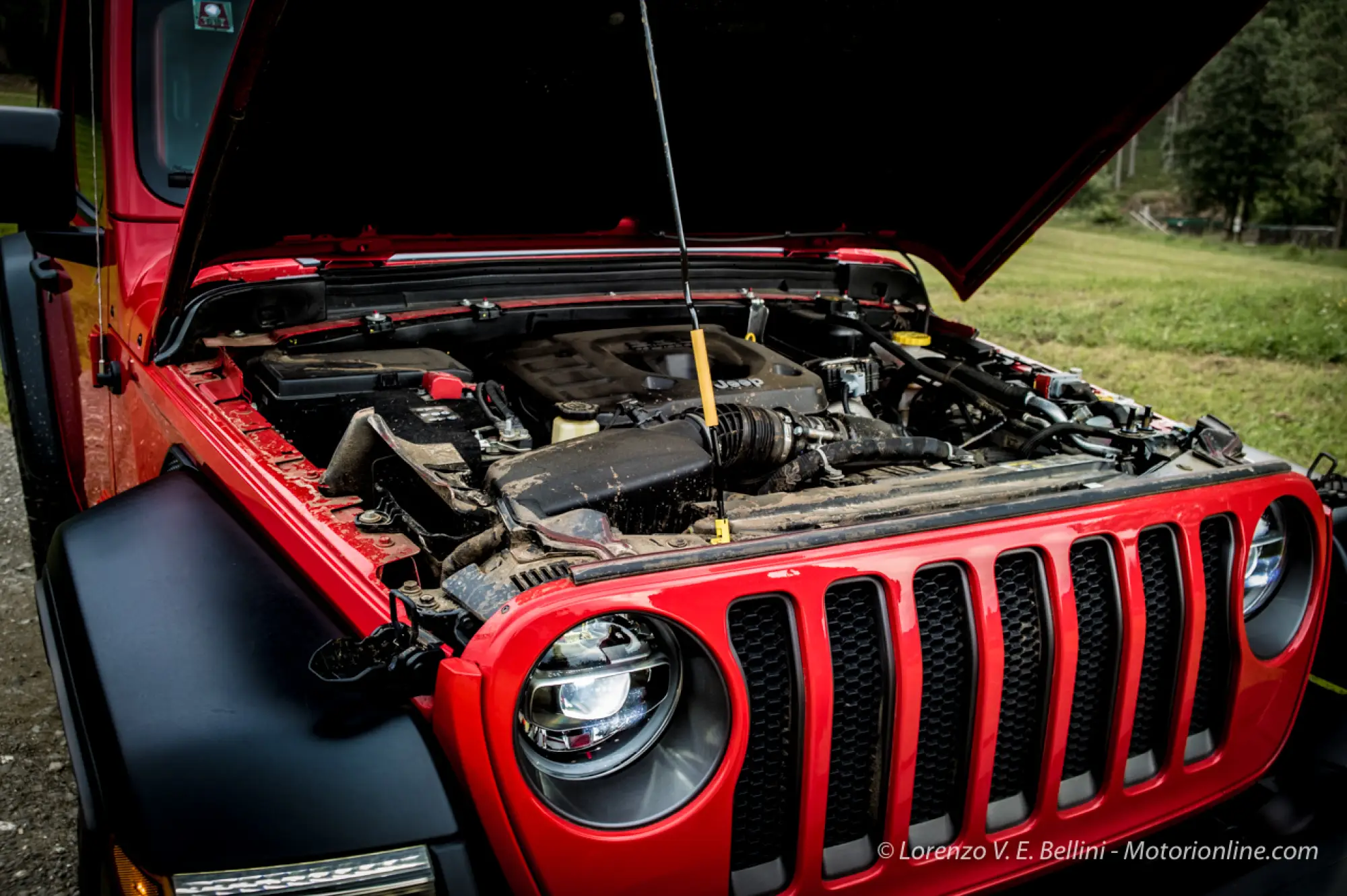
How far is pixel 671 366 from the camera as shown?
2.75 metres

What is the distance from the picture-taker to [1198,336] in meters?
9.44

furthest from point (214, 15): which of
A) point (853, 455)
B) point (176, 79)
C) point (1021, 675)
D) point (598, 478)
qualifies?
point (1021, 675)

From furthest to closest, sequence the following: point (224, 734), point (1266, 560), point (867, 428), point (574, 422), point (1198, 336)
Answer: point (1198, 336)
point (867, 428)
point (574, 422)
point (1266, 560)
point (224, 734)

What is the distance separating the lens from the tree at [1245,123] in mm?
25344

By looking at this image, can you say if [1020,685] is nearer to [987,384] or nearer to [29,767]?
[987,384]

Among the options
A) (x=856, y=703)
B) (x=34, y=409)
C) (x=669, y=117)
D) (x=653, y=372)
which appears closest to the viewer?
(x=856, y=703)

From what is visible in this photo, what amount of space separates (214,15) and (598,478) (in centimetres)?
169

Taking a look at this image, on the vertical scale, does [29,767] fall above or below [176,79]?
below

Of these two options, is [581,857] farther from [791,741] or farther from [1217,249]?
[1217,249]

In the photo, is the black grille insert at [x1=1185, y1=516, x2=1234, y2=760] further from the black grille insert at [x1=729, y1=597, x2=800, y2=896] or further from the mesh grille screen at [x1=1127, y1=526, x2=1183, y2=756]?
the black grille insert at [x1=729, y1=597, x2=800, y2=896]

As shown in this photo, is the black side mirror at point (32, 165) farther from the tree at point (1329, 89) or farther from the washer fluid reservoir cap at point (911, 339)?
the tree at point (1329, 89)

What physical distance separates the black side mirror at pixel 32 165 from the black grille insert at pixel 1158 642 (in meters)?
2.39

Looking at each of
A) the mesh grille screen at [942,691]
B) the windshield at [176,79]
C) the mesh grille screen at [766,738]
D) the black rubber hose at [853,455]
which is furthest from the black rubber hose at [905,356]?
the windshield at [176,79]

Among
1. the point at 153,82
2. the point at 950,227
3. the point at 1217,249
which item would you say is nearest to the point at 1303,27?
the point at 1217,249
